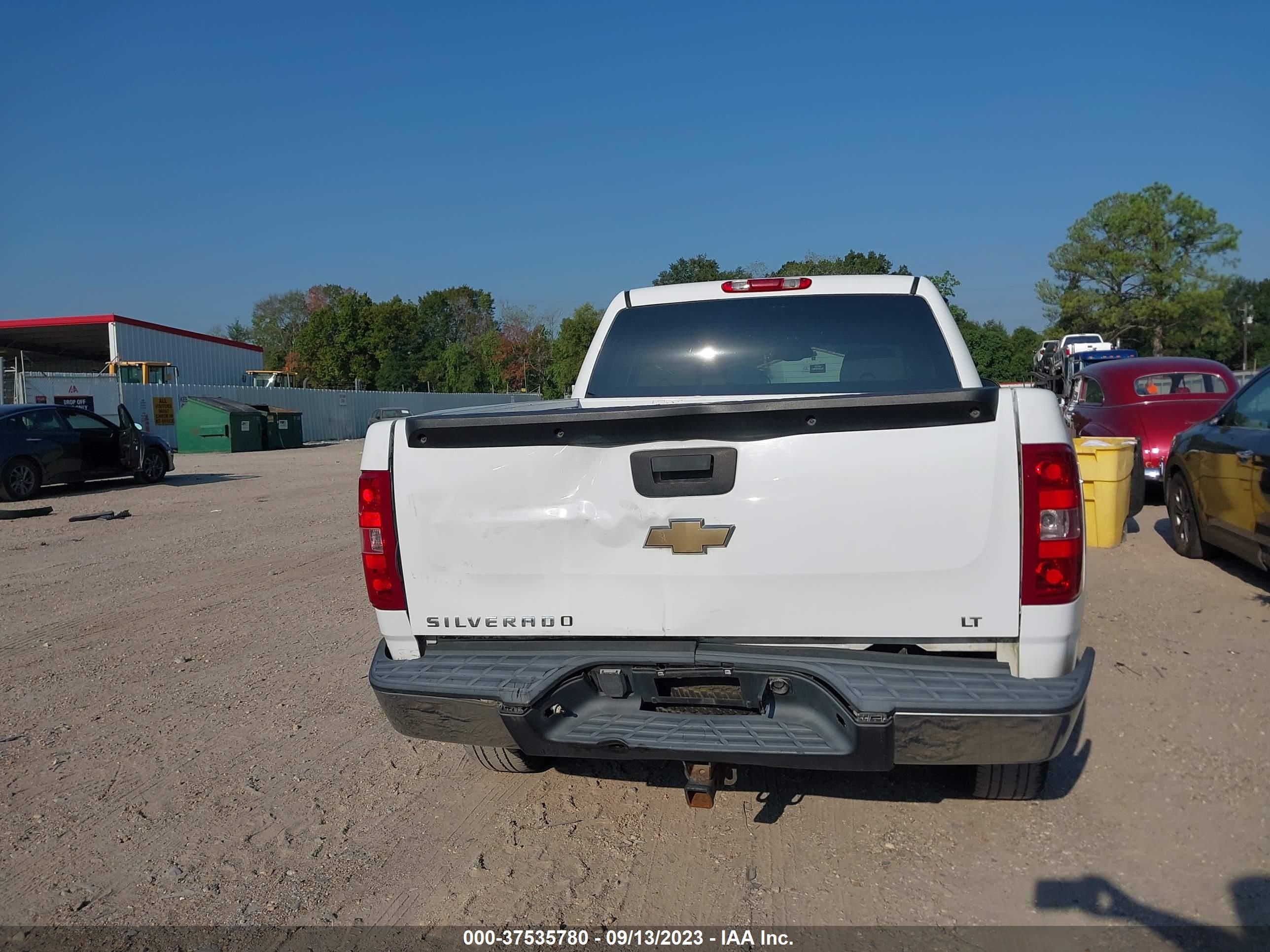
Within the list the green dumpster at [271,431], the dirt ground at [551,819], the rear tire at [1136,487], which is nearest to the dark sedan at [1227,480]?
the rear tire at [1136,487]

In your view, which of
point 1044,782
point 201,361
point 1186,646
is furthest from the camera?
point 201,361

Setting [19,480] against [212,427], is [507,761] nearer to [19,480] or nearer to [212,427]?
[19,480]

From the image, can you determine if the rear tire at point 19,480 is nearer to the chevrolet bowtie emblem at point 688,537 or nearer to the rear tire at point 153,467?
the rear tire at point 153,467

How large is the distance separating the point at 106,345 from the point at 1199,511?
52.3 m

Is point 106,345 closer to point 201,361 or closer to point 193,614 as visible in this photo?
point 201,361

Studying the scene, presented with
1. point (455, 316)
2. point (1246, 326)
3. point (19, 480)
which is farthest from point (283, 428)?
point (1246, 326)

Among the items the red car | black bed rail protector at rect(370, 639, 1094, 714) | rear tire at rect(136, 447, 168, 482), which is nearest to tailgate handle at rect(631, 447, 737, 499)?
black bed rail protector at rect(370, 639, 1094, 714)

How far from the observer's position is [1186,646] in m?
5.68

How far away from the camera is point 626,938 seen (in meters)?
2.84

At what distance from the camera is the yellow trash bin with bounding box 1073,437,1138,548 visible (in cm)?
859

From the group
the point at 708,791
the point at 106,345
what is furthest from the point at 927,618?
the point at 106,345

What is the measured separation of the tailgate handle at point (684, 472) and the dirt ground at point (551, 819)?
4.27 ft

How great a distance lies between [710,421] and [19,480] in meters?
15.6

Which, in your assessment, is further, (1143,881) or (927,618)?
(1143,881)
